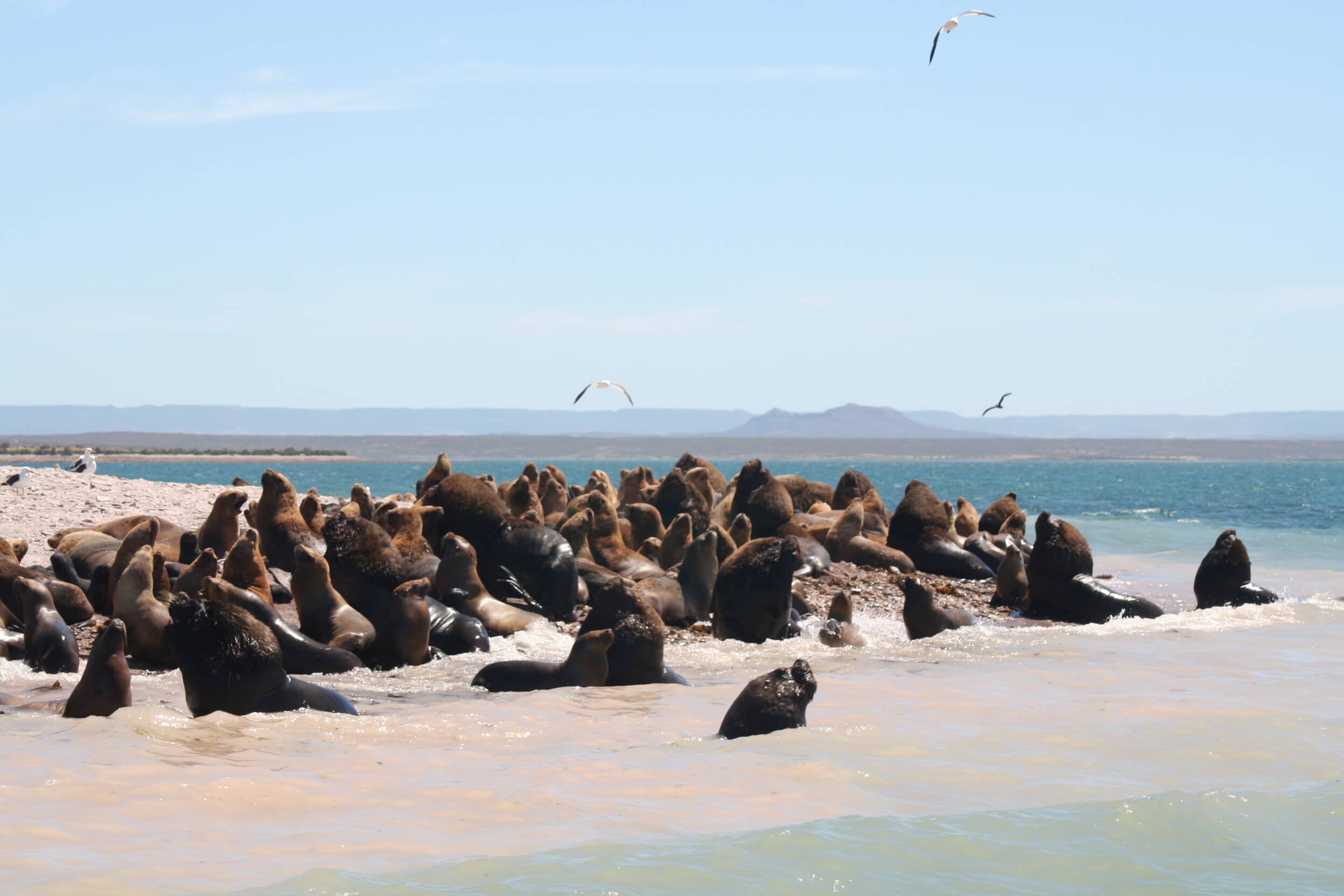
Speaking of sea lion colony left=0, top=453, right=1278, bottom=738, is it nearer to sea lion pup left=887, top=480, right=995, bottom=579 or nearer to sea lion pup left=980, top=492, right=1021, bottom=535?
sea lion pup left=887, top=480, right=995, bottom=579

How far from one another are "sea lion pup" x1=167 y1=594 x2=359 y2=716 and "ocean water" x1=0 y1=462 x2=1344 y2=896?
0.12 meters

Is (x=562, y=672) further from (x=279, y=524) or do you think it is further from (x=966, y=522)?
(x=966, y=522)

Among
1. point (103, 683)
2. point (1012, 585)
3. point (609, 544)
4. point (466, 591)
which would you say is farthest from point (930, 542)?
point (103, 683)

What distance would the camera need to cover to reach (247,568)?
35.1 feet

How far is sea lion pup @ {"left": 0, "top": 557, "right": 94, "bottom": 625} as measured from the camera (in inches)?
414

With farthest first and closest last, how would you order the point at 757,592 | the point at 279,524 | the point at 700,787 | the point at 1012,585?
the point at 1012,585
the point at 279,524
the point at 757,592
the point at 700,787

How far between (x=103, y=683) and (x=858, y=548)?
11355 millimetres

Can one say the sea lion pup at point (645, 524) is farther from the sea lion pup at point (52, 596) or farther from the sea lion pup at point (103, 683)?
the sea lion pup at point (103, 683)

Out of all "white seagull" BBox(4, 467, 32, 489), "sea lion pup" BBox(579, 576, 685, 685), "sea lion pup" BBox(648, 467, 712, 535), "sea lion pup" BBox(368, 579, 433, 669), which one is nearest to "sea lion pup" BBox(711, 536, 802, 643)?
"sea lion pup" BBox(579, 576, 685, 685)

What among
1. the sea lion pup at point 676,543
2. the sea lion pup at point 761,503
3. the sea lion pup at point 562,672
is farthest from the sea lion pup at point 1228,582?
the sea lion pup at point 562,672

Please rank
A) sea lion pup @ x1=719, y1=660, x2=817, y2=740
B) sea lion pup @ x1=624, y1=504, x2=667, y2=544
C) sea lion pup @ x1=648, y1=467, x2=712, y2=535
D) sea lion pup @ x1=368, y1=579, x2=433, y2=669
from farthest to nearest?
sea lion pup @ x1=648, y1=467, x2=712, y2=535
sea lion pup @ x1=624, y1=504, x2=667, y2=544
sea lion pup @ x1=368, y1=579, x2=433, y2=669
sea lion pup @ x1=719, y1=660, x2=817, y2=740

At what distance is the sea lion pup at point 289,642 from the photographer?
923 centimetres

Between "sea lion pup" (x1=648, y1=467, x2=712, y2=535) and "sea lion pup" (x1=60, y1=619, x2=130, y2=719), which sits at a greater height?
"sea lion pup" (x1=648, y1=467, x2=712, y2=535)

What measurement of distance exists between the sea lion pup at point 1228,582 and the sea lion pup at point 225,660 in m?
11.6
